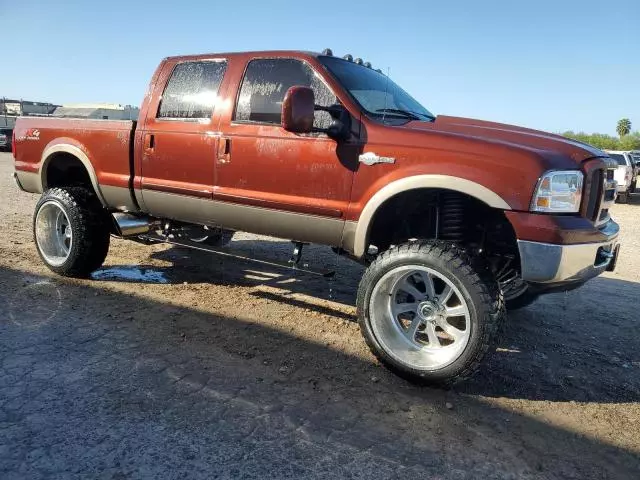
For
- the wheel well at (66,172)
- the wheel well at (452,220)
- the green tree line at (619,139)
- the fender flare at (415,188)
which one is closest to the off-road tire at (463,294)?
the fender flare at (415,188)

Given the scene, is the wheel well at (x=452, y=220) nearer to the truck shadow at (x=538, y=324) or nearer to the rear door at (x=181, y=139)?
the truck shadow at (x=538, y=324)

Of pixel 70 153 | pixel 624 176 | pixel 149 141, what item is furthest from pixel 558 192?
pixel 624 176

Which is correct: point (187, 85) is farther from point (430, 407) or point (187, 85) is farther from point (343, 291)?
point (430, 407)

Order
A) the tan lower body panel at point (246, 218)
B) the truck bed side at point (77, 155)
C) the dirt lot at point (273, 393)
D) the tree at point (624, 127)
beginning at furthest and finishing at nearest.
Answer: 1. the tree at point (624, 127)
2. the truck bed side at point (77, 155)
3. the tan lower body panel at point (246, 218)
4. the dirt lot at point (273, 393)

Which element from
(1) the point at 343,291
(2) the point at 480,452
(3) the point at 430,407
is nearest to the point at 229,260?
(1) the point at 343,291

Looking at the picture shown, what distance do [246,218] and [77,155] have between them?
2.07 m

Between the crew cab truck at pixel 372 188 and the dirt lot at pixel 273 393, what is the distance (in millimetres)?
400

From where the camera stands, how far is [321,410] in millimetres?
2820

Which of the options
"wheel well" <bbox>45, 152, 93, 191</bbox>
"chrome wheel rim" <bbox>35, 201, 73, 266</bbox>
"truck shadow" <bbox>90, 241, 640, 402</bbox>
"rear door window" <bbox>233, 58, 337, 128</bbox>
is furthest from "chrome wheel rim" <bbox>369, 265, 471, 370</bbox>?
"wheel well" <bbox>45, 152, 93, 191</bbox>

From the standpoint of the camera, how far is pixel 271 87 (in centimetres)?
391

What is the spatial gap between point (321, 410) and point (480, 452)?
0.85 meters

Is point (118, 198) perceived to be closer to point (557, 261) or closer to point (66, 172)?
point (66, 172)

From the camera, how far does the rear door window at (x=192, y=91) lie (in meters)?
4.20

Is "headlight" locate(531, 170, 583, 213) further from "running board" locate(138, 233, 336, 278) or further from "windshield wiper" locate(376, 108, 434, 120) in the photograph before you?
"running board" locate(138, 233, 336, 278)
